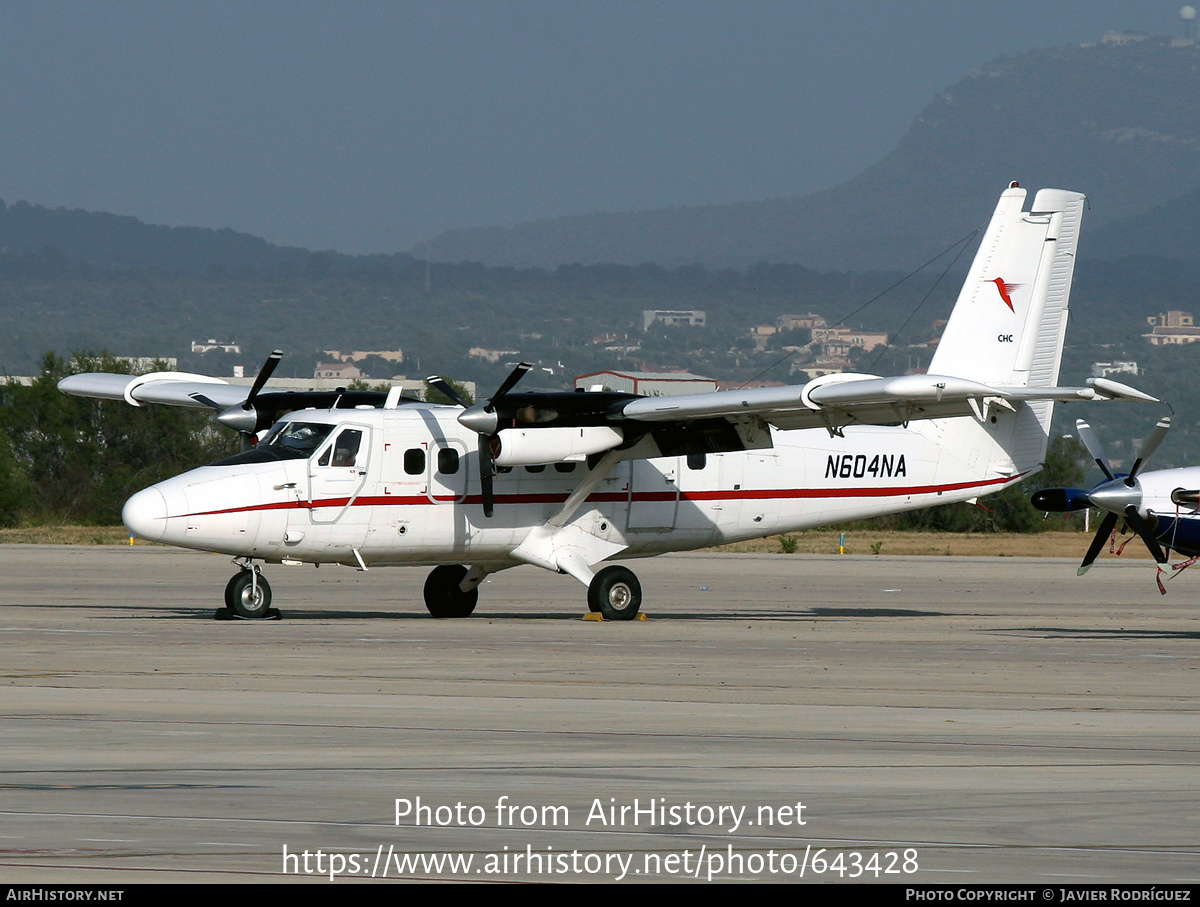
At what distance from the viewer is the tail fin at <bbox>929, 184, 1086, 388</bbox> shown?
27.2m

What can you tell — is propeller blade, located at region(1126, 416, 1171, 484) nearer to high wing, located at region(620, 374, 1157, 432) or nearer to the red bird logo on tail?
high wing, located at region(620, 374, 1157, 432)

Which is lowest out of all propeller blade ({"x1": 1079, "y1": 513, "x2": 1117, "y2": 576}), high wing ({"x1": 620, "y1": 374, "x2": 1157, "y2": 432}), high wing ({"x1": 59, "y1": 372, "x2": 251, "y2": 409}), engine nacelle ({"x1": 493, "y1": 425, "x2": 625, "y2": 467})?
propeller blade ({"x1": 1079, "y1": 513, "x2": 1117, "y2": 576})

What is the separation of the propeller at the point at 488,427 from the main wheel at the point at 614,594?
6.18 feet

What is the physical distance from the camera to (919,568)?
43219 millimetres

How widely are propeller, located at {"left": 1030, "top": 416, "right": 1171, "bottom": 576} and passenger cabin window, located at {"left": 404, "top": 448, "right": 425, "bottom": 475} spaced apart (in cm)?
839

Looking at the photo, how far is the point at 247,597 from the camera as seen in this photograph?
23453 mm

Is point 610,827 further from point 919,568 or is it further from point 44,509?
point 44,509

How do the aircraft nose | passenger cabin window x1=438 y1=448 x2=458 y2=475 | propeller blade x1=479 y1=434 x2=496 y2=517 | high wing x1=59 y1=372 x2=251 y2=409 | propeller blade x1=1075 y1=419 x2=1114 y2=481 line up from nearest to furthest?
the aircraft nose → propeller blade x1=1075 y1=419 x2=1114 y2=481 → propeller blade x1=479 y1=434 x2=496 y2=517 → passenger cabin window x1=438 y1=448 x2=458 y2=475 → high wing x1=59 y1=372 x2=251 y2=409

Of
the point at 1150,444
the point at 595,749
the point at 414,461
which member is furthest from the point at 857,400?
the point at 595,749

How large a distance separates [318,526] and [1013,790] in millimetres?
14763

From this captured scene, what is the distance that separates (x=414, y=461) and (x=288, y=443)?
1.78 meters

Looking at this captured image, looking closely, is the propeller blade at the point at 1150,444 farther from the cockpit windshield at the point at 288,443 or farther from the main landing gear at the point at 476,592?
the cockpit windshield at the point at 288,443

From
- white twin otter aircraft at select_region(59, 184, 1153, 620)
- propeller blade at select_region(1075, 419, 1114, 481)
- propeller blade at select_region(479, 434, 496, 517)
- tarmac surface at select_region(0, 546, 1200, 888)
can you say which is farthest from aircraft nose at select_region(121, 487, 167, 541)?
propeller blade at select_region(1075, 419, 1114, 481)

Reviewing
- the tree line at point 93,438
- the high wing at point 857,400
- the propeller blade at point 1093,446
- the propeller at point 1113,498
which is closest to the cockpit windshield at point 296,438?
the high wing at point 857,400
